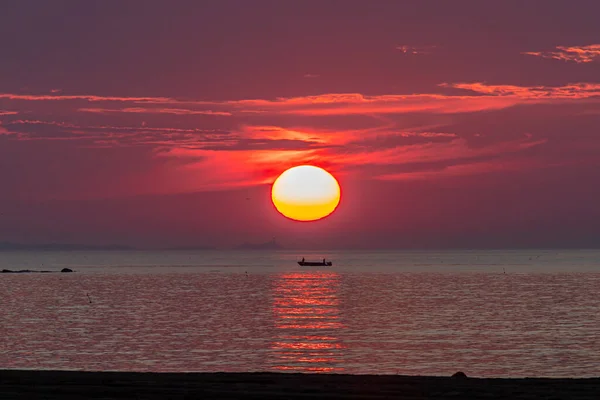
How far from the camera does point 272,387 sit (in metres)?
20.6

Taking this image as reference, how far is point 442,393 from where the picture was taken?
1956 centimetres

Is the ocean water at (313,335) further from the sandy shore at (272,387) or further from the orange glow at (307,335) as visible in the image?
the sandy shore at (272,387)

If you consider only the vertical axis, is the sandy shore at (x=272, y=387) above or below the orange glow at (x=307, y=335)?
below

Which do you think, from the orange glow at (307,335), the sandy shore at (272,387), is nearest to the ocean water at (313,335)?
the orange glow at (307,335)

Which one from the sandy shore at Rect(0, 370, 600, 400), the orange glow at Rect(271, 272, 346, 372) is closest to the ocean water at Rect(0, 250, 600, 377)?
the orange glow at Rect(271, 272, 346, 372)

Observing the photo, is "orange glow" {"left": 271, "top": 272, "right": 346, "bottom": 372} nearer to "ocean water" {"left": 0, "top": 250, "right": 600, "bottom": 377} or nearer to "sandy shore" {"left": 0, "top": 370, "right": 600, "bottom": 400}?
"ocean water" {"left": 0, "top": 250, "right": 600, "bottom": 377}

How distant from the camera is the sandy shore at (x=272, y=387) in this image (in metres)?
19.2

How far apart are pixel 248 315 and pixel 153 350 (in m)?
38.8

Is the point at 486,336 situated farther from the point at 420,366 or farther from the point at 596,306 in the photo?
the point at 596,306

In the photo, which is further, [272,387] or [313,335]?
[313,335]

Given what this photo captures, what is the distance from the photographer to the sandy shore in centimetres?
1922

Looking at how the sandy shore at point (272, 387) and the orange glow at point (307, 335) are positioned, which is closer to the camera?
the sandy shore at point (272, 387)

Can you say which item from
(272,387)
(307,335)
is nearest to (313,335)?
(307,335)

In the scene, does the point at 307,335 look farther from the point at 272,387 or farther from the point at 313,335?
the point at 272,387
